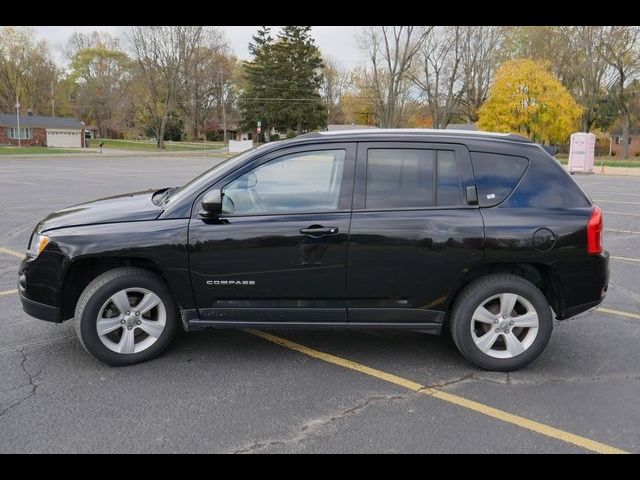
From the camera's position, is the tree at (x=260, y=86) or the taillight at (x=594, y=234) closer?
the taillight at (x=594, y=234)

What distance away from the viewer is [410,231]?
4.05m

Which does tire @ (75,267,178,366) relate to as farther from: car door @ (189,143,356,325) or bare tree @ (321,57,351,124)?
bare tree @ (321,57,351,124)

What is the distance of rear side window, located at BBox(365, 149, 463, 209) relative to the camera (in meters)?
4.15

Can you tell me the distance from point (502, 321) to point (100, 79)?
8920cm

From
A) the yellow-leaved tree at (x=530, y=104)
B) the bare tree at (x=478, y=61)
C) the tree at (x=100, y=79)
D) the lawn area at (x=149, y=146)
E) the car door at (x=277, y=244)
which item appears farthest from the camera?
the tree at (x=100, y=79)

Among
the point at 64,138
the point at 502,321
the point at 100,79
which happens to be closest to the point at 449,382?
the point at 502,321

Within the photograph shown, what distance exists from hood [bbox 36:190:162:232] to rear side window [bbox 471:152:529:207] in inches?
95.7

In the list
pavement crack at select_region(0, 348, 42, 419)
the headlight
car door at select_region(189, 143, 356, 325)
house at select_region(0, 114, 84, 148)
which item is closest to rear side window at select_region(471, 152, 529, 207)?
car door at select_region(189, 143, 356, 325)

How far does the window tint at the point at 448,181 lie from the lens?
4152mm

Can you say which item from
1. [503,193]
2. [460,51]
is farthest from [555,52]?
[503,193]

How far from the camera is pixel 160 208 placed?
424 centimetres

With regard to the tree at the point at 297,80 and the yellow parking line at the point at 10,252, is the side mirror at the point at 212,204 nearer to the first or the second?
the yellow parking line at the point at 10,252

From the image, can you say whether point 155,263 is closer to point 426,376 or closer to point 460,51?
point 426,376

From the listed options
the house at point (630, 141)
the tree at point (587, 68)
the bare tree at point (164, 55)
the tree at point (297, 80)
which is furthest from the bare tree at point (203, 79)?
the house at point (630, 141)
